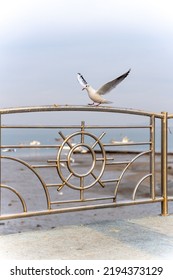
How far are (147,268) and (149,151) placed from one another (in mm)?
1443

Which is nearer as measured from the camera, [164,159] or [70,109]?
[70,109]

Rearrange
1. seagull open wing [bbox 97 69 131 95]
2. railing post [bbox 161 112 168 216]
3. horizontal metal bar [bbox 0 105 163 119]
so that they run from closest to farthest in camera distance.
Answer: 1. horizontal metal bar [bbox 0 105 163 119]
2. seagull open wing [bbox 97 69 131 95]
3. railing post [bbox 161 112 168 216]

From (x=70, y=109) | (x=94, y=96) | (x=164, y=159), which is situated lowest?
(x=164, y=159)

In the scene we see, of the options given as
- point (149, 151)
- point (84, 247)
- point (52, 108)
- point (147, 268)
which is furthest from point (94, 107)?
point (147, 268)

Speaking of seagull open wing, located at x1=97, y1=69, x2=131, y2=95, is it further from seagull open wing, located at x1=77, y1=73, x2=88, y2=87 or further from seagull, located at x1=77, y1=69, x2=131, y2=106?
seagull open wing, located at x1=77, y1=73, x2=88, y2=87

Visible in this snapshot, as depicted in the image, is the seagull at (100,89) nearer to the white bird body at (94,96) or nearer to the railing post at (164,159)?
the white bird body at (94,96)

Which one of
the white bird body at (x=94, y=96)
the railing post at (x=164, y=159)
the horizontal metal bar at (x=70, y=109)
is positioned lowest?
the railing post at (x=164, y=159)

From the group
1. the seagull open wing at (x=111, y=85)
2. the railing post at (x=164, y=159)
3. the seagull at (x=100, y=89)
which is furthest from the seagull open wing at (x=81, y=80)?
the railing post at (x=164, y=159)

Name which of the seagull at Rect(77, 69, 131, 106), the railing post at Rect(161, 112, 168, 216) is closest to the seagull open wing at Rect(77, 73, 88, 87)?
the seagull at Rect(77, 69, 131, 106)

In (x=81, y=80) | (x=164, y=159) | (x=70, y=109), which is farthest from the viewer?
(x=164, y=159)

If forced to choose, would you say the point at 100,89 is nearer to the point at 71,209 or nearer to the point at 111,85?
the point at 111,85

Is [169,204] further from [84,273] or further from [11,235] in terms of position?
[84,273]

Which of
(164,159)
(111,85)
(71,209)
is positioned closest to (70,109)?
(111,85)

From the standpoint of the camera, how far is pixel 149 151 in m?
3.95
